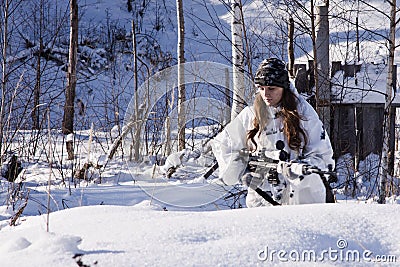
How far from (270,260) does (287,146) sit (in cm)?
168

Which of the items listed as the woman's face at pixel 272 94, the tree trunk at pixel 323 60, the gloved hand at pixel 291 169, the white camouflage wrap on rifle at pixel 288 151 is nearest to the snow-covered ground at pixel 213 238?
the gloved hand at pixel 291 169

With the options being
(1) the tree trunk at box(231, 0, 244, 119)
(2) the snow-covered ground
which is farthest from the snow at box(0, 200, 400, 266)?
(1) the tree trunk at box(231, 0, 244, 119)

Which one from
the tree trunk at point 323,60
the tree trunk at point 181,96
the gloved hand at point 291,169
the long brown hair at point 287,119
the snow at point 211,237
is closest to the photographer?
the snow at point 211,237

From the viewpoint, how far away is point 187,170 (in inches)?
160

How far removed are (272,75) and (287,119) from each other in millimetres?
272

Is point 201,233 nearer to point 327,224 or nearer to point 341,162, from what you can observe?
point 327,224

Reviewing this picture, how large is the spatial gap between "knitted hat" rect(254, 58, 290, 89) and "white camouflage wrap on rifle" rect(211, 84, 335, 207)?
0.31 feet

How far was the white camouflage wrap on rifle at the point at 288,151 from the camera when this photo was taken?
3178 mm

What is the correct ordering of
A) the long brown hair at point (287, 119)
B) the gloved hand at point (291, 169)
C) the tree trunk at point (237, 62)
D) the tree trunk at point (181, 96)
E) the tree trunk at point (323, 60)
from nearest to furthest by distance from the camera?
the gloved hand at point (291, 169) → the long brown hair at point (287, 119) → the tree trunk at point (181, 96) → the tree trunk at point (237, 62) → the tree trunk at point (323, 60)

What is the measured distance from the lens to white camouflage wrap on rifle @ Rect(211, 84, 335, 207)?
3.18 metres

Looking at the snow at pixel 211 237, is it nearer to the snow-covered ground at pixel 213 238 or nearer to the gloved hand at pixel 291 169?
the snow-covered ground at pixel 213 238

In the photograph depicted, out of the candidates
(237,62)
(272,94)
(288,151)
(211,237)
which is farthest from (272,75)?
(237,62)

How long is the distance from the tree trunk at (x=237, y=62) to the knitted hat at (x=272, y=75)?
2224mm

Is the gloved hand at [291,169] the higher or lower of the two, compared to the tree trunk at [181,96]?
lower
